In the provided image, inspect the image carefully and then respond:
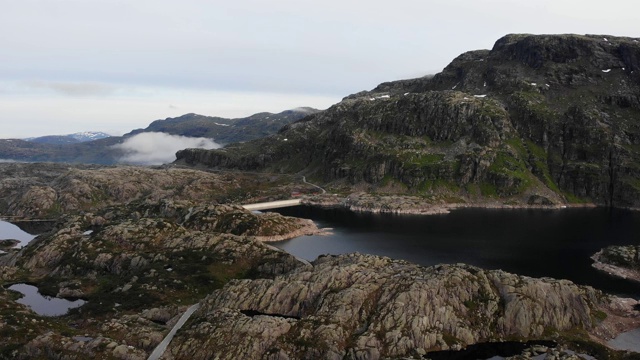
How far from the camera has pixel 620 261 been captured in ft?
431

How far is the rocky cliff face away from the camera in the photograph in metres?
77.8

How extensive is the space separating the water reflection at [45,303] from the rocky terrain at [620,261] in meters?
140

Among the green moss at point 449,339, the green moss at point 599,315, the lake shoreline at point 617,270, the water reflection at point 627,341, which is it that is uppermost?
the green moss at point 449,339

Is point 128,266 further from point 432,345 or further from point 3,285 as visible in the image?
point 432,345

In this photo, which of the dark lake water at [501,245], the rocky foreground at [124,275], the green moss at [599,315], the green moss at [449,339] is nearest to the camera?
the green moss at [449,339]

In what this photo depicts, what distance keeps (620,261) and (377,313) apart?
88951 mm

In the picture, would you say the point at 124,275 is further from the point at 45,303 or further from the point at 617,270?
the point at 617,270

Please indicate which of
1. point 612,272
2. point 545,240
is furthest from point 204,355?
point 545,240

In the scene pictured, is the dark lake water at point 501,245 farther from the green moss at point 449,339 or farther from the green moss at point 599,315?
the green moss at point 449,339

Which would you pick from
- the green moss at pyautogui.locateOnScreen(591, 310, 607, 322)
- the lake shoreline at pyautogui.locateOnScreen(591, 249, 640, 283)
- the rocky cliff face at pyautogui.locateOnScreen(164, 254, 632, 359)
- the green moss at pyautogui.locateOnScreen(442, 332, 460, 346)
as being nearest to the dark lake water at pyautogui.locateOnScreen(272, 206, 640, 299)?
the lake shoreline at pyautogui.locateOnScreen(591, 249, 640, 283)

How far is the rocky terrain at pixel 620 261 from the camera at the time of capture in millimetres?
126812

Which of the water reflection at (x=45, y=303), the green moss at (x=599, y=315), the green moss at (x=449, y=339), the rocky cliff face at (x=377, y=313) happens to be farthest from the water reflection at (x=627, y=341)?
the water reflection at (x=45, y=303)

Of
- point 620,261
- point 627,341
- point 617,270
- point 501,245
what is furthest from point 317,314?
point 620,261

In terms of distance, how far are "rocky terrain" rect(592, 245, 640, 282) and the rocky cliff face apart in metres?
35.5
